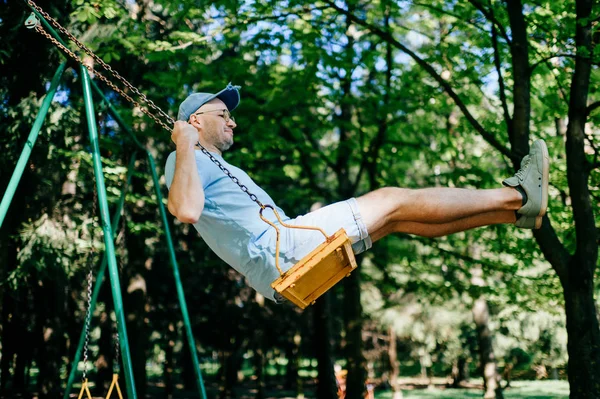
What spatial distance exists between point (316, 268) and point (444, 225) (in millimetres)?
851

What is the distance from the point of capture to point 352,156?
1122 centimetres

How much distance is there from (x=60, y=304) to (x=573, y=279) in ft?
36.6

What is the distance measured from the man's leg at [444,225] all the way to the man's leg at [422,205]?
0.04 meters

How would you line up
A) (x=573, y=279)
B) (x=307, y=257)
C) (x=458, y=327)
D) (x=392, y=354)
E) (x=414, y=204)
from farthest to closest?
(x=458, y=327) → (x=392, y=354) → (x=573, y=279) → (x=414, y=204) → (x=307, y=257)

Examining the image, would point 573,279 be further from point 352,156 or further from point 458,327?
point 458,327

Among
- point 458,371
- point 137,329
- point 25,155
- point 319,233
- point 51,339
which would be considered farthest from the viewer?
point 458,371

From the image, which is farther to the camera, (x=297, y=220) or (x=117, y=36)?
(x=117, y=36)

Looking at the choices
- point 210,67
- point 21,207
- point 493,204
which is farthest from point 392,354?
point 493,204

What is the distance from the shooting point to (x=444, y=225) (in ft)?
10.9

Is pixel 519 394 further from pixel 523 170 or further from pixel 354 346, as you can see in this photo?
pixel 523 170

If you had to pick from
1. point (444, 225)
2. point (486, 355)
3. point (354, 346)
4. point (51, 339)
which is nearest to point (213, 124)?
point (444, 225)

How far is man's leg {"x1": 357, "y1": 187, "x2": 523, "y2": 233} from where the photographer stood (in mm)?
3184

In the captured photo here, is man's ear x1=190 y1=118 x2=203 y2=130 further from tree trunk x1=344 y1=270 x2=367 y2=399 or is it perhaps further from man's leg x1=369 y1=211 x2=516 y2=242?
tree trunk x1=344 y1=270 x2=367 y2=399

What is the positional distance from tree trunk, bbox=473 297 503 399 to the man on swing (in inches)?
477
